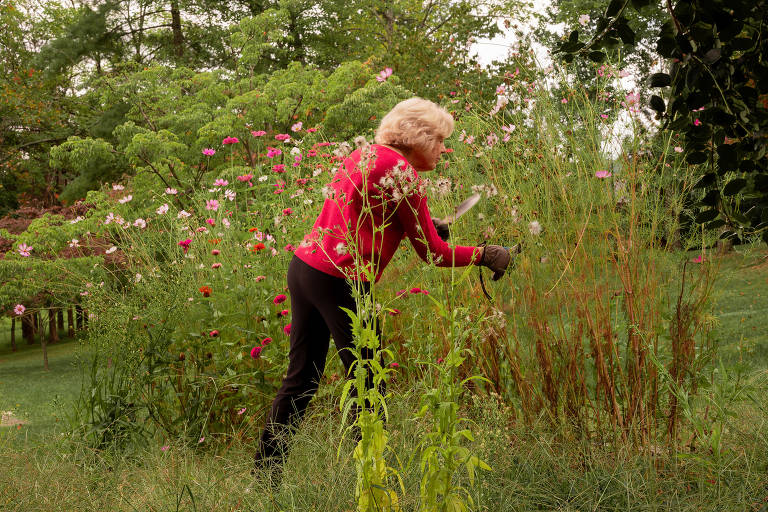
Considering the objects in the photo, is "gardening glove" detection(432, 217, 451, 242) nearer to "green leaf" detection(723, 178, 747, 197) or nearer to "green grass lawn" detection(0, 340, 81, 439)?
"green leaf" detection(723, 178, 747, 197)

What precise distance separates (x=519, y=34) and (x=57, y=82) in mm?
18789

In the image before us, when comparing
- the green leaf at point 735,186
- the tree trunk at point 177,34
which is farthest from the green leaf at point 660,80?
the tree trunk at point 177,34

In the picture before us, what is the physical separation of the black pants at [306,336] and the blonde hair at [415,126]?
602mm

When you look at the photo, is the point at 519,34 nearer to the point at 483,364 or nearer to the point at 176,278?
the point at 483,364

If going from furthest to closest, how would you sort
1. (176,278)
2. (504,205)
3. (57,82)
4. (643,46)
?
(643,46), (57,82), (176,278), (504,205)

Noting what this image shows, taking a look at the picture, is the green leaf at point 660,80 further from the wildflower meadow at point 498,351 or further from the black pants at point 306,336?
the black pants at point 306,336

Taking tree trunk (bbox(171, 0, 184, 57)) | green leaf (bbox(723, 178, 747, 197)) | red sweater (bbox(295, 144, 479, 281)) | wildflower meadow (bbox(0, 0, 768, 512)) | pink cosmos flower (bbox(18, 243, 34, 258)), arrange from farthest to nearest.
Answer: tree trunk (bbox(171, 0, 184, 57)), pink cosmos flower (bbox(18, 243, 34, 258)), red sweater (bbox(295, 144, 479, 281)), wildflower meadow (bbox(0, 0, 768, 512)), green leaf (bbox(723, 178, 747, 197))

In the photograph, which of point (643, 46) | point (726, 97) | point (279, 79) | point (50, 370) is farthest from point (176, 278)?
point (643, 46)

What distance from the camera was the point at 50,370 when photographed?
1367 cm

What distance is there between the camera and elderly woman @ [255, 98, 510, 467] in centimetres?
249

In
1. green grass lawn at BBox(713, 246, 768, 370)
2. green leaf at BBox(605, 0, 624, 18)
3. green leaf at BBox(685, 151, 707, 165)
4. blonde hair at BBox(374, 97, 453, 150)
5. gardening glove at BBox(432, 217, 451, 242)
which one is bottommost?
green grass lawn at BBox(713, 246, 768, 370)

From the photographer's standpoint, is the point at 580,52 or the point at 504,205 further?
the point at 504,205

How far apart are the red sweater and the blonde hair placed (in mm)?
112

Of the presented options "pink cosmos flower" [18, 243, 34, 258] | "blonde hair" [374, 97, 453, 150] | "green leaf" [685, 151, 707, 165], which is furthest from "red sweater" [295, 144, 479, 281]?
"pink cosmos flower" [18, 243, 34, 258]
